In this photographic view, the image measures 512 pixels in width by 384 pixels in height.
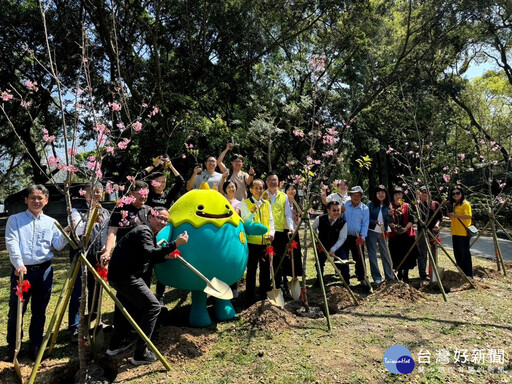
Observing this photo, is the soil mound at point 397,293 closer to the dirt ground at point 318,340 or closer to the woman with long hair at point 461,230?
the dirt ground at point 318,340

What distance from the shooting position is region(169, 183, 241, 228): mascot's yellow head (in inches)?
173

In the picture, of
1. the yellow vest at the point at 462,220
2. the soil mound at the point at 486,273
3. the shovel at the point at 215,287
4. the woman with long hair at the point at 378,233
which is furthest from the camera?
the soil mound at the point at 486,273

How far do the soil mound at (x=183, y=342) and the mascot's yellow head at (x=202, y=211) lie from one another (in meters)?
1.28

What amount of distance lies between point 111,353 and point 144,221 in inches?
60.4

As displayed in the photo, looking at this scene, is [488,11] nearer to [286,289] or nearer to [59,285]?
[286,289]

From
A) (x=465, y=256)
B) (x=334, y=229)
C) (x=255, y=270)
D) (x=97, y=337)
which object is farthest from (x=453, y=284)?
(x=97, y=337)

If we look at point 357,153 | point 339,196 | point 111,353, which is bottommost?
point 111,353

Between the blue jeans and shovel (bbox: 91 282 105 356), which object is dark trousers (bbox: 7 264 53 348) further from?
the blue jeans

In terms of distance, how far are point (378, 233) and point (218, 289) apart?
143 inches

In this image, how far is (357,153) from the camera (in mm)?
19500

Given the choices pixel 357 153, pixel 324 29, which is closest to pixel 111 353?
pixel 324 29

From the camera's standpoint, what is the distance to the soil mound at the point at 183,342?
151 inches

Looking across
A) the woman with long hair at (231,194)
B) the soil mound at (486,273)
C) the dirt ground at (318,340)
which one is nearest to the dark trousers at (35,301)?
the dirt ground at (318,340)

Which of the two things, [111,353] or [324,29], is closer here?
[111,353]
